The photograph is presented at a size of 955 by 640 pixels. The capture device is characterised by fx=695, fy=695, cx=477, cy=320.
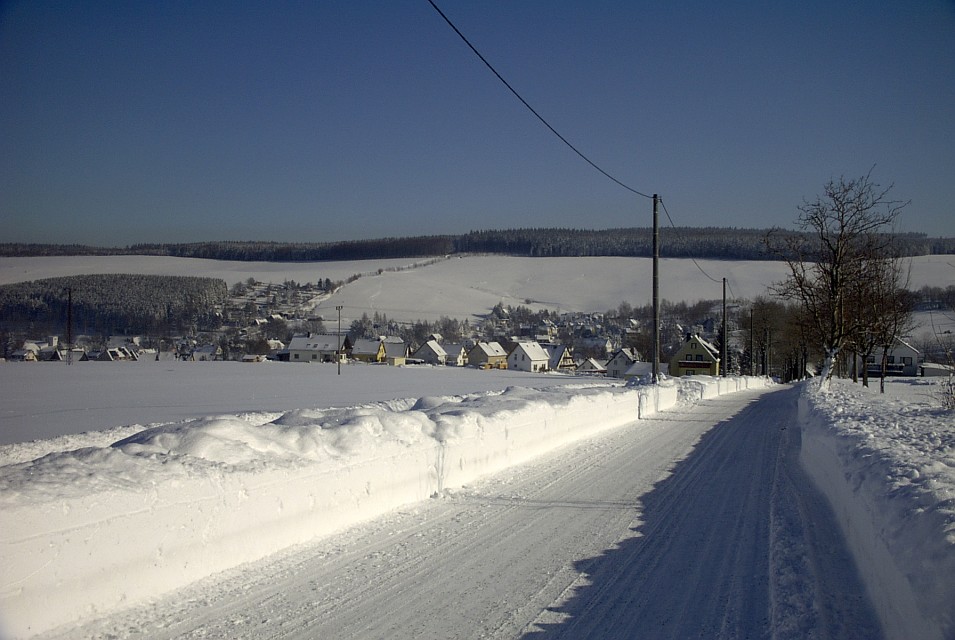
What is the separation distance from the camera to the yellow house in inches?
3506

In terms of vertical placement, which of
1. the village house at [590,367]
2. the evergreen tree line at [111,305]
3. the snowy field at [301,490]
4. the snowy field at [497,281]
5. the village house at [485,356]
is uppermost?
the snowy field at [497,281]

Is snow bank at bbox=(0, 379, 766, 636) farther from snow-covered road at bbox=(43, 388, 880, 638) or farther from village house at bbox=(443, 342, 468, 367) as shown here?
village house at bbox=(443, 342, 468, 367)

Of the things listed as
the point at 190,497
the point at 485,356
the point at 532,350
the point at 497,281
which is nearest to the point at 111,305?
the point at 485,356

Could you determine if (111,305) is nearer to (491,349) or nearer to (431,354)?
(431,354)

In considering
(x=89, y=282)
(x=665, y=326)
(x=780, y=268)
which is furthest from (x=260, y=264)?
(x=780, y=268)

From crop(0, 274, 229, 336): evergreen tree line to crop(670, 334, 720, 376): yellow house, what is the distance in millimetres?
62249

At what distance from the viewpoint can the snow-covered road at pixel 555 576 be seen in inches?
201

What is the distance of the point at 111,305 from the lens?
6031 centimetres

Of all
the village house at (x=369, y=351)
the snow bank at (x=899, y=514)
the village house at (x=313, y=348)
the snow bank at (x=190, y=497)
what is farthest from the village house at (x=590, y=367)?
the snow bank at (x=190, y=497)

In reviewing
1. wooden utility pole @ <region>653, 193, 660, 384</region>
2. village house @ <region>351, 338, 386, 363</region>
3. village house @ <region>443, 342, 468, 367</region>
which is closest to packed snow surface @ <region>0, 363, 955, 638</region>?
wooden utility pole @ <region>653, 193, 660, 384</region>

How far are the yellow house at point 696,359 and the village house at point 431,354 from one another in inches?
1378

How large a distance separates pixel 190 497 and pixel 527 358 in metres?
102

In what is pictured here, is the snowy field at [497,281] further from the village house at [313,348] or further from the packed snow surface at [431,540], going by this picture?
the packed snow surface at [431,540]

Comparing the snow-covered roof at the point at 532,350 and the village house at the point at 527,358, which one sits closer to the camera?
the village house at the point at 527,358
